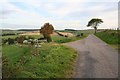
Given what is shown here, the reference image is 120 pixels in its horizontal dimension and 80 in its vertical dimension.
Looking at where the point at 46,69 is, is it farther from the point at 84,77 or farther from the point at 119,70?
the point at 119,70

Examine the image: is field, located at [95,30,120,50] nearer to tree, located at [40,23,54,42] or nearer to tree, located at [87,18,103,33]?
tree, located at [40,23,54,42]

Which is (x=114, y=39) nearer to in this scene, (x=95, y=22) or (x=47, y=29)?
(x=47, y=29)

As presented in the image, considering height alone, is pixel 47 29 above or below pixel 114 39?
above

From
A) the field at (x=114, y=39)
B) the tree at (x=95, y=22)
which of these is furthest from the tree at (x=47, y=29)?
the tree at (x=95, y=22)

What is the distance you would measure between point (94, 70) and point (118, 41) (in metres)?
21.4

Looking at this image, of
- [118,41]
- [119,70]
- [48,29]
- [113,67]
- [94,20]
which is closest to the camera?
[119,70]

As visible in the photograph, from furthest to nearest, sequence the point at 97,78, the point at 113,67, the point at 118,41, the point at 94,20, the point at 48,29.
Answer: the point at 94,20 → the point at 48,29 → the point at 118,41 → the point at 113,67 → the point at 97,78

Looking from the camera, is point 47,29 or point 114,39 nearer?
point 114,39

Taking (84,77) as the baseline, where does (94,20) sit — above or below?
above

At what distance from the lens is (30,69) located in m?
14.8

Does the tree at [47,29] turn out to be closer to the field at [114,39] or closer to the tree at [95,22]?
the field at [114,39]

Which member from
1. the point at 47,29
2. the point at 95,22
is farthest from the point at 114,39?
the point at 95,22

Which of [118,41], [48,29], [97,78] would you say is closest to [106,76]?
[97,78]

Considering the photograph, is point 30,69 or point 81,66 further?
point 81,66
